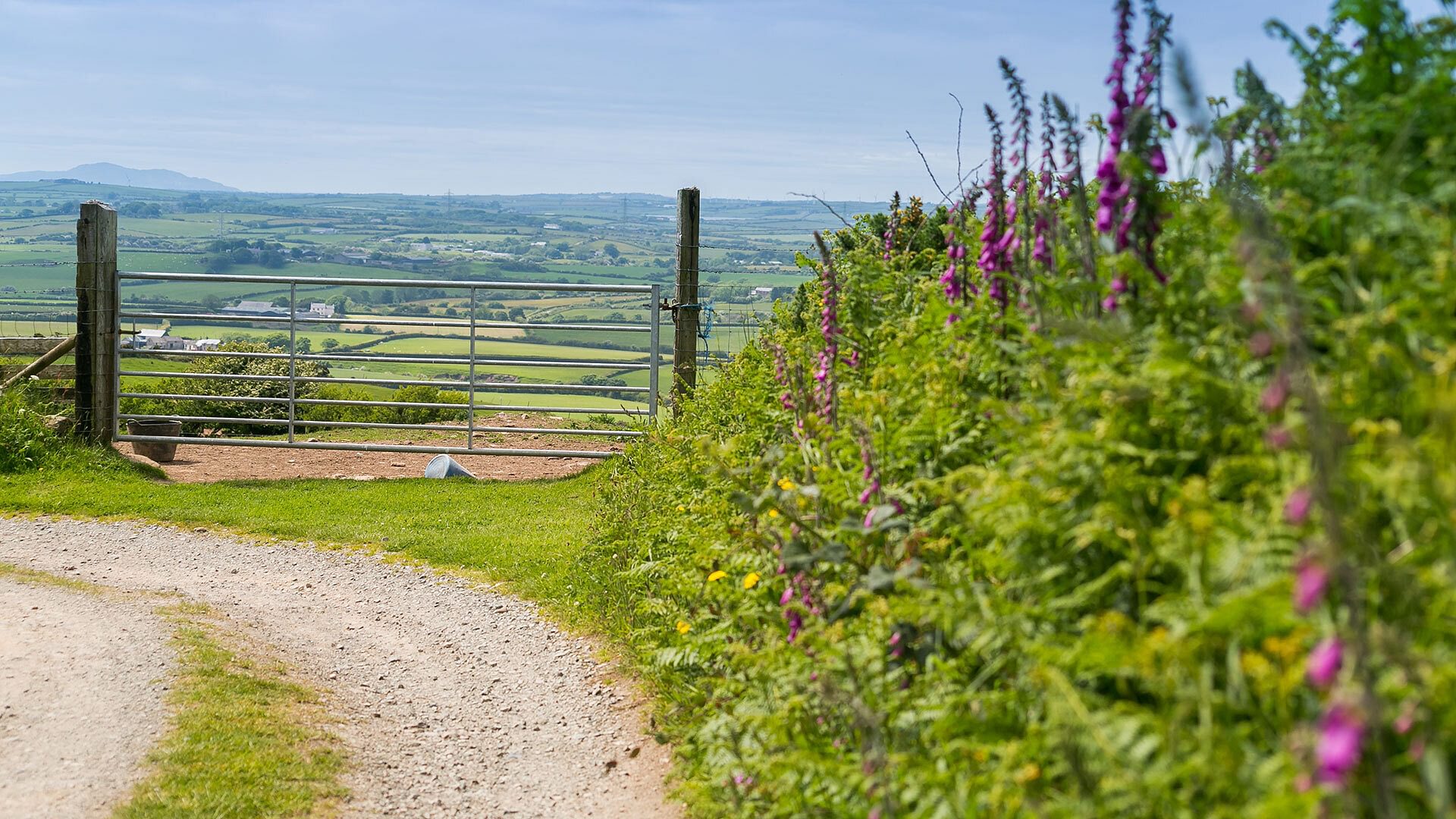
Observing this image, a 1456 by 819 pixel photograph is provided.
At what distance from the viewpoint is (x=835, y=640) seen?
3.03 metres

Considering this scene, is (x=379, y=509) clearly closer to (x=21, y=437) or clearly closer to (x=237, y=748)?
(x=21, y=437)

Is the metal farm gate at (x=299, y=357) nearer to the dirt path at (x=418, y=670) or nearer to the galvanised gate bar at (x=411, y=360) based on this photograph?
the galvanised gate bar at (x=411, y=360)

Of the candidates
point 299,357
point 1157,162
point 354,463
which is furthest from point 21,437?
point 1157,162

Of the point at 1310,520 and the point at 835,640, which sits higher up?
the point at 1310,520

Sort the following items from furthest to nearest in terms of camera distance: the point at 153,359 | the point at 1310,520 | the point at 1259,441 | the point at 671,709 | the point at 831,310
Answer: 1. the point at 153,359
2. the point at 671,709
3. the point at 831,310
4. the point at 1259,441
5. the point at 1310,520

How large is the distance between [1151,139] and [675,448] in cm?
419

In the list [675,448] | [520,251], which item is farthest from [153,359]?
[520,251]

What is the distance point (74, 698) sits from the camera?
532cm

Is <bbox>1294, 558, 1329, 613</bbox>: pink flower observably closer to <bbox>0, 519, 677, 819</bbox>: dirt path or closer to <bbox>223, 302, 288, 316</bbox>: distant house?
<bbox>0, 519, 677, 819</bbox>: dirt path

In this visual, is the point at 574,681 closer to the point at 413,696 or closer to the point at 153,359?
the point at 413,696

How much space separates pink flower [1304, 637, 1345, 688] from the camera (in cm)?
136

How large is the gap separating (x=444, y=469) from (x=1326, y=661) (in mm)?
10707

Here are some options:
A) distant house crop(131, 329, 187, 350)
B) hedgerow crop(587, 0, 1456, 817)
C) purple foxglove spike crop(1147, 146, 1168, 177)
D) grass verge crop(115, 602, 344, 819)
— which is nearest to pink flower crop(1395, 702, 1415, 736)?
hedgerow crop(587, 0, 1456, 817)

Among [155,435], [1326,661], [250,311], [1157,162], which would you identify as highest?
[1157,162]
